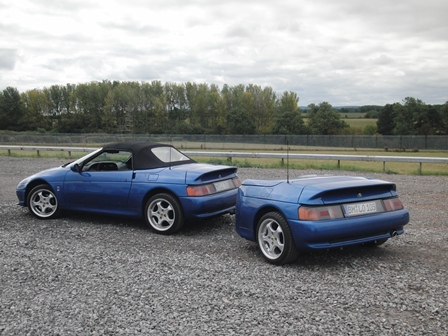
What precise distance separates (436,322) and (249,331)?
157 centimetres

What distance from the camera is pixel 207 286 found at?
189 inches

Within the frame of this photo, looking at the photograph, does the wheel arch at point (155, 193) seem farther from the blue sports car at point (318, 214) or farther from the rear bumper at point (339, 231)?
the rear bumper at point (339, 231)

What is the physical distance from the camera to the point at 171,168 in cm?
746


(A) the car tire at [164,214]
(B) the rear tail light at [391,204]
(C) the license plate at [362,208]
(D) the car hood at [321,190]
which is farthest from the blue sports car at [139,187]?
(B) the rear tail light at [391,204]

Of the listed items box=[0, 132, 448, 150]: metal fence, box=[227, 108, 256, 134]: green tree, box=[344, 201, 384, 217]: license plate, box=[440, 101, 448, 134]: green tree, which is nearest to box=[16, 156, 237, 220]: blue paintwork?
box=[344, 201, 384, 217]: license plate

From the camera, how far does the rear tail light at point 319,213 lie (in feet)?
16.8

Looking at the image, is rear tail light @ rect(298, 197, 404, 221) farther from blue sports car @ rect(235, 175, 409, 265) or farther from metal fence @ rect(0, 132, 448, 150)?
metal fence @ rect(0, 132, 448, 150)

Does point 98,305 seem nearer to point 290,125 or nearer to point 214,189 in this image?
point 214,189

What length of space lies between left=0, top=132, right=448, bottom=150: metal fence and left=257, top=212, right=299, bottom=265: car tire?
4109 cm

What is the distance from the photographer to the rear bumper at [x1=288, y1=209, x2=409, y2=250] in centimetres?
505

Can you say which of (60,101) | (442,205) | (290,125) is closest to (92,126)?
(60,101)

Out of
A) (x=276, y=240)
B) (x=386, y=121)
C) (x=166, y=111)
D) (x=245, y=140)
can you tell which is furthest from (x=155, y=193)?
(x=166, y=111)

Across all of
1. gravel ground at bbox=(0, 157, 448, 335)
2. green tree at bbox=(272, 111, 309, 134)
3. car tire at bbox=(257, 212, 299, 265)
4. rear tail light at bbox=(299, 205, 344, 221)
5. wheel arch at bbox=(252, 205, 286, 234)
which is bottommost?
gravel ground at bbox=(0, 157, 448, 335)

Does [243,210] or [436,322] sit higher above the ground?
[243,210]
